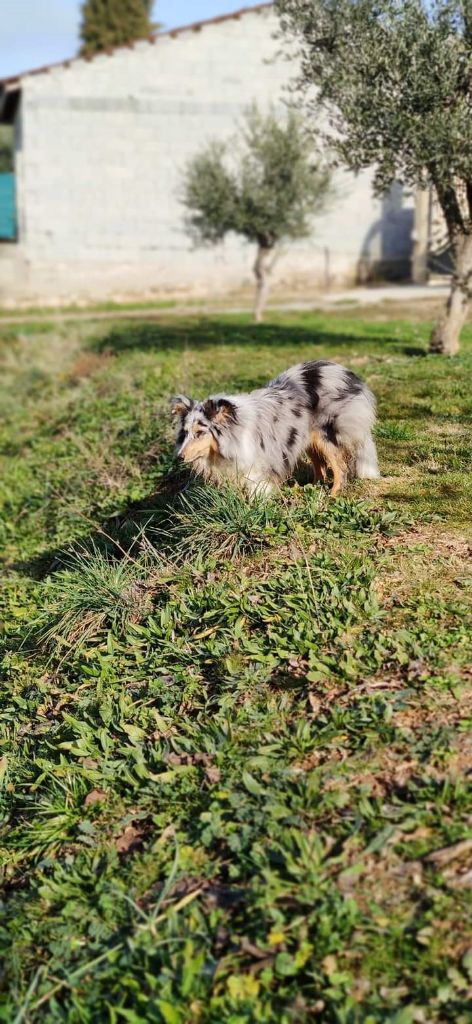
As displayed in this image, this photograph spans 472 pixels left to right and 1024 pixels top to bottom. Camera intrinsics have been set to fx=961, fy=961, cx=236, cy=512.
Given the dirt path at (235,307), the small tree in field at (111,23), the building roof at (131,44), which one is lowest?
the dirt path at (235,307)

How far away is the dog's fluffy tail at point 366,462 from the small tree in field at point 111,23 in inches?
1640

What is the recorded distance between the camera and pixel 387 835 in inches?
153

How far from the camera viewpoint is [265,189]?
1764 cm

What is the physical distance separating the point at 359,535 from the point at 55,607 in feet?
7.02

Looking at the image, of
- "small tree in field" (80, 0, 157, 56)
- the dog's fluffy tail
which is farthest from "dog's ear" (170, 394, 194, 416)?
"small tree in field" (80, 0, 157, 56)

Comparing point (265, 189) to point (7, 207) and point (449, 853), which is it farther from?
point (449, 853)

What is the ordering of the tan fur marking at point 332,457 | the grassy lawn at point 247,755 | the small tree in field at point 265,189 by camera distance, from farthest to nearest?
the small tree in field at point 265,189 < the tan fur marking at point 332,457 < the grassy lawn at point 247,755

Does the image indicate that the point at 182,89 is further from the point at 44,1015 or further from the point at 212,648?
the point at 44,1015

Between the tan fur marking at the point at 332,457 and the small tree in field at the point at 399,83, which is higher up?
the small tree in field at the point at 399,83

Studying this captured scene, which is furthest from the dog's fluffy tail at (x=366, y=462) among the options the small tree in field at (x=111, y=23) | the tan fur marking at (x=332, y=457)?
the small tree in field at (x=111, y=23)

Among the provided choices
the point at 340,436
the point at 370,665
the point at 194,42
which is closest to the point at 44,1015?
the point at 370,665

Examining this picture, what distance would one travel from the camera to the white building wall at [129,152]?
24391 mm

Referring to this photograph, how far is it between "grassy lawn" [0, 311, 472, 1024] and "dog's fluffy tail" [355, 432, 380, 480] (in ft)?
0.33

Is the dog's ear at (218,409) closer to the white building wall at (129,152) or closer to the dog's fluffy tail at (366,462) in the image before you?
the dog's fluffy tail at (366,462)
